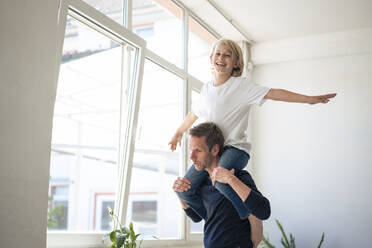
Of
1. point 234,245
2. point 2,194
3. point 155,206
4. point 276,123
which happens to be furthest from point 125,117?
point 155,206

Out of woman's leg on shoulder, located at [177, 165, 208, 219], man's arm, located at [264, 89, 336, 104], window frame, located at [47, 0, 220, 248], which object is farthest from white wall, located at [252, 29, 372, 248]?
woman's leg on shoulder, located at [177, 165, 208, 219]

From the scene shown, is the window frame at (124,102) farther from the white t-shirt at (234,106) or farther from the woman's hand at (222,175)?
the woman's hand at (222,175)

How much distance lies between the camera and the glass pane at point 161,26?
4.07 metres

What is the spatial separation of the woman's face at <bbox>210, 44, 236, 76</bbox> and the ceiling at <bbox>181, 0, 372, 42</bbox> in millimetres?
2680

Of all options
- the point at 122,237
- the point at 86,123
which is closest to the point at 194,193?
A: the point at 122,237

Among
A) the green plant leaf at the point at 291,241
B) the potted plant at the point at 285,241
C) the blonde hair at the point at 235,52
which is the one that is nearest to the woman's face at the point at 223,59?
the blonde hair at the point at 235,52

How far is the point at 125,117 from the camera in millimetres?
3762

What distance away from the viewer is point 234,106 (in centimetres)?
241

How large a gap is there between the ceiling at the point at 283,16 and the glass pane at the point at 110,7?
1.44m

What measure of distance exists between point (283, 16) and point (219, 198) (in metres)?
3.76

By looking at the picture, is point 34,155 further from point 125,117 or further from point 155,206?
point 155,206

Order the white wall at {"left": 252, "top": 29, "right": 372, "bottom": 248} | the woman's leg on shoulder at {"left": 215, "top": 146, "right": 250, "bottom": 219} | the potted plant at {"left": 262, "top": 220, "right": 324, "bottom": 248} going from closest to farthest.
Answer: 1. the woman's leg on shoulder at {"left": 215, "top": 146, "right": 250, "bottom": 219}
2. the potted plant at {"left": 262, "top": 220, "right": 324, "bottom": 248}
3. the white wall at {"left": 252, "top": 29, "right": 372, "bottom": 248}

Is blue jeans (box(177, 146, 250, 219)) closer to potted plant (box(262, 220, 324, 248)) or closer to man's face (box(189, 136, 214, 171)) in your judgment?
man's face (box(189, 136, 214, 171))

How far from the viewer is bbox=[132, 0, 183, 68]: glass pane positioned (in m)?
4.07
